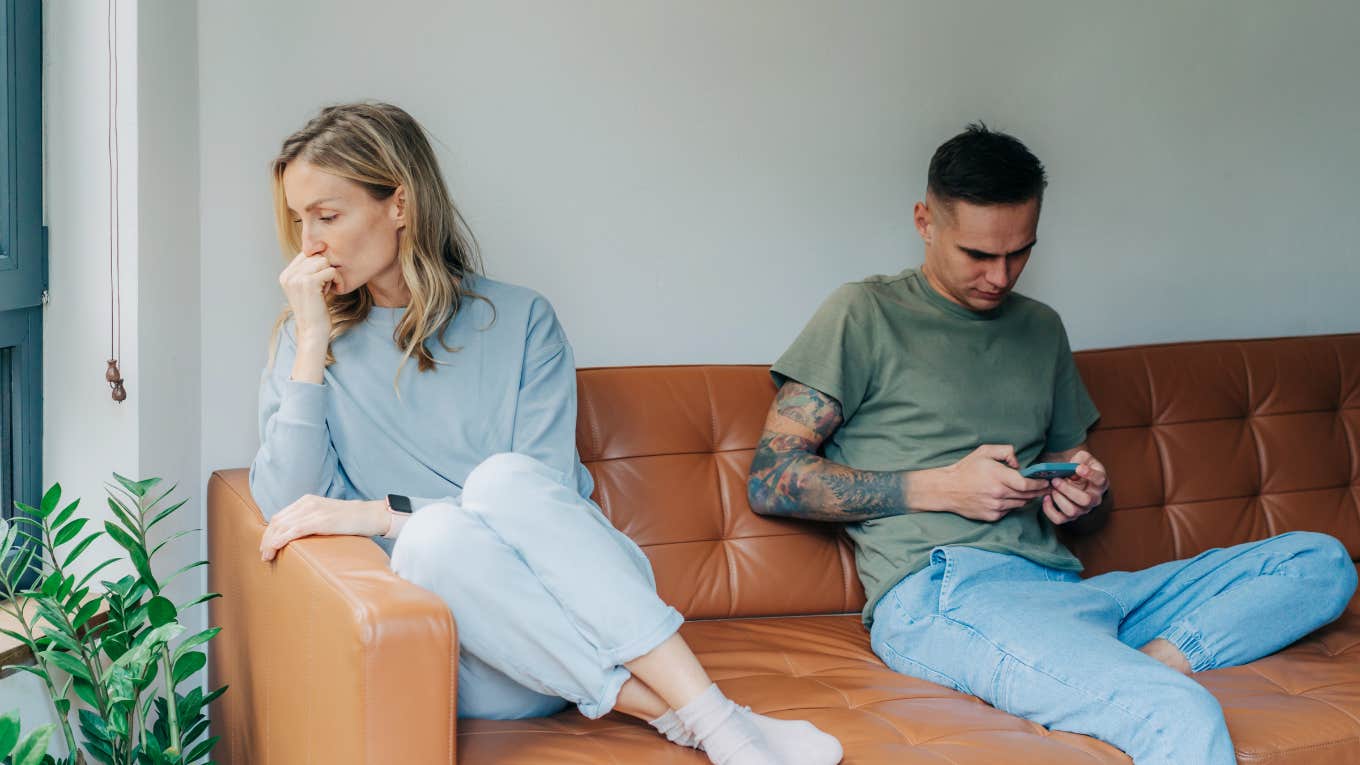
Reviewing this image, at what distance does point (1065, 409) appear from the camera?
2336 millimetres

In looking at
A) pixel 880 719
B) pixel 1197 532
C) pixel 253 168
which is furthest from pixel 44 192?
pixel 1197 532

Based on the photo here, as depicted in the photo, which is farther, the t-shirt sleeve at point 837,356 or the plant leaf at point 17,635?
the t-shirt sleeve at point 837,356

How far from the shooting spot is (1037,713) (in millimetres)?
1719

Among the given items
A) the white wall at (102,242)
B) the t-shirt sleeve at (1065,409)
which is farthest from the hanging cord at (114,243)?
the t-shirt sleeve at (1065,409)

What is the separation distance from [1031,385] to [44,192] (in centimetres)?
171

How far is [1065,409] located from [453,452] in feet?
3.83

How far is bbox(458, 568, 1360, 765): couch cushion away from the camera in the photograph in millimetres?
1558

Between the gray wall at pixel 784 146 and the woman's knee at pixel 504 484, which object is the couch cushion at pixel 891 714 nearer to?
the woman's knee at pixel 504 484

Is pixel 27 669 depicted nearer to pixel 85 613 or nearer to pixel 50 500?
pixel 85 613

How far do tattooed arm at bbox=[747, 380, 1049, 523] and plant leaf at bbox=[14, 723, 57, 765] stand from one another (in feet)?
4.02

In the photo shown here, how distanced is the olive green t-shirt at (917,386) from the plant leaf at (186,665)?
3.46 feet

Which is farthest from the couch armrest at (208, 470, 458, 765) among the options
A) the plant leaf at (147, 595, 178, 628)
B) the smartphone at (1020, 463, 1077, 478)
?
the smartphone at (1020, 463, 1077, 478)

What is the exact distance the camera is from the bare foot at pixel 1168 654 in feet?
6.38

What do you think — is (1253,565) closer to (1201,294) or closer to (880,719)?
(880,719)
